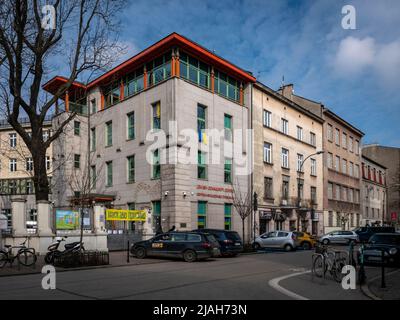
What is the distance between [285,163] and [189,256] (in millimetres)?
25308

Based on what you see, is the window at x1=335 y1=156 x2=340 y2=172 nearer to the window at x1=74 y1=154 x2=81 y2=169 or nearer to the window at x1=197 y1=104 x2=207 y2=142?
the window at x1=197 y1=104 x2=207 y2=142

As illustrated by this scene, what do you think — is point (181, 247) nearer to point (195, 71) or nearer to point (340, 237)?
point (195, 71)

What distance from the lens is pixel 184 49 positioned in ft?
103

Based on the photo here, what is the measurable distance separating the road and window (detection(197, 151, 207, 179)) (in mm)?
16783

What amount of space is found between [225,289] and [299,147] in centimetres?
3667

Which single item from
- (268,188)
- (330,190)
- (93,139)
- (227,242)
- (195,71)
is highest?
(195,71)

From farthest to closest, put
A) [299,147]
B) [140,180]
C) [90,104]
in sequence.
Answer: [299,147] < [90,104] < [140,180]

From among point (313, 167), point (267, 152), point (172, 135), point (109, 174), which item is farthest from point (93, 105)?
point (313, 167)

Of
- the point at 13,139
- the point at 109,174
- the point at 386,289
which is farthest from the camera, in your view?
the point at 13,139

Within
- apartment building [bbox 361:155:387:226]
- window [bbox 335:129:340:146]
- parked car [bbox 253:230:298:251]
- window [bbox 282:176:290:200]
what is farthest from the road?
apartment building [bbox 361:155:387:226]

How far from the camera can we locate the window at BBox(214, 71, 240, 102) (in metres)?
35.0
